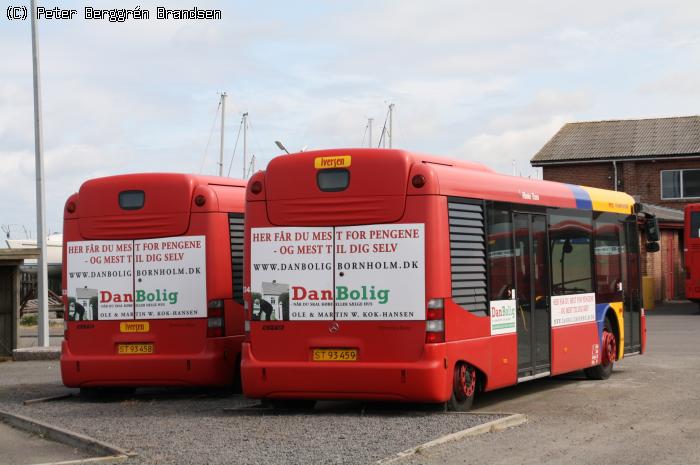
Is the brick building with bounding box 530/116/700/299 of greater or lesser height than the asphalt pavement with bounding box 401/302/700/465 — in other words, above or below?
above

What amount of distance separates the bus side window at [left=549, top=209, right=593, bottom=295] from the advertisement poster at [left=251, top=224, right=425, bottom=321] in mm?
3576

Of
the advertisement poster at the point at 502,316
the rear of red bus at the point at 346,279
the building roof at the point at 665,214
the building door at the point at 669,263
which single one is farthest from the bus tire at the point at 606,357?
the building door at the point at 669,263

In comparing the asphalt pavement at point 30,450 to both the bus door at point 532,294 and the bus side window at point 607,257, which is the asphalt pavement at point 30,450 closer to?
the bus door at point 532,294

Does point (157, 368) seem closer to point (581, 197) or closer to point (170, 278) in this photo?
point (170, 278)

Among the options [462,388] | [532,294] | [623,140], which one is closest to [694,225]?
[623,140]

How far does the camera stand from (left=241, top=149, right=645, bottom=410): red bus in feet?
42.7

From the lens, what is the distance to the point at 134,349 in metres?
15.5

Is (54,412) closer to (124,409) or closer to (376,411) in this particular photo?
(124,409)

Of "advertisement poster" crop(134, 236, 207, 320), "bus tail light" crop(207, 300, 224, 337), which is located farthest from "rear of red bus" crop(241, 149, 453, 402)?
"advertisement poster" crop(134, 236, 207, 320)

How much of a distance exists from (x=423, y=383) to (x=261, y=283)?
7.26ft

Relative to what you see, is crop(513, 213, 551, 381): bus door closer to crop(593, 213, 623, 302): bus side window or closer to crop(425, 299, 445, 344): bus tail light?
crop(593, 213, 623, 302): bus side window

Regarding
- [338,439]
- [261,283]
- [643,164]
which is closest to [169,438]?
[338,439]

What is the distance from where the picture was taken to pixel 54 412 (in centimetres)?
1439

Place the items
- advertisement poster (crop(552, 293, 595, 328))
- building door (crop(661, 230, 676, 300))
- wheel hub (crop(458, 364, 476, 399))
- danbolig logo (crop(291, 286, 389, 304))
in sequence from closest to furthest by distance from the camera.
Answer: danbolig logo (crop(291, 286, 389, 304))
wheel hub (crop(458, 364, 476, 399))
advertisement poster (crop(552, 293, 595, 328))
building door (crop(661, 230, 676, 300))
